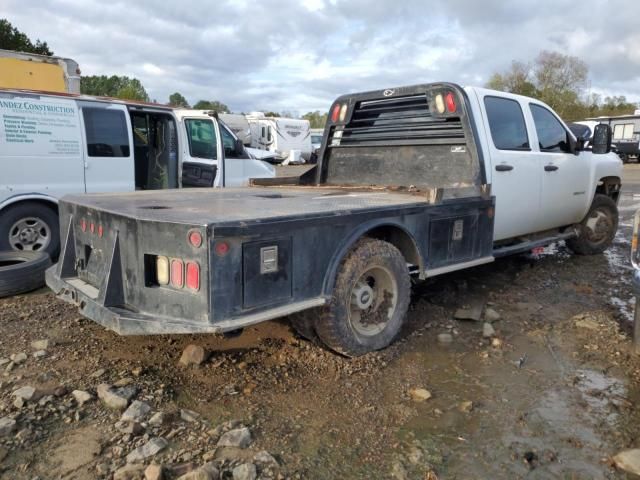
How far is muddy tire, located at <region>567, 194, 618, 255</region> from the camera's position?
22.7 feet

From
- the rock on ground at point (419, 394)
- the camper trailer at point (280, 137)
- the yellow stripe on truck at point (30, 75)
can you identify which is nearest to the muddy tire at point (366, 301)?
the rock on ground at point (419, 394)

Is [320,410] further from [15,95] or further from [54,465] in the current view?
[15,95]

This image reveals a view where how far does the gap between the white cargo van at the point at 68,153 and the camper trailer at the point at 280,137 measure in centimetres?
2091

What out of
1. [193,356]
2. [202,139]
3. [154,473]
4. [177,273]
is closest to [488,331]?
[193,356]

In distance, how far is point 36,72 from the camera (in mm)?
9617

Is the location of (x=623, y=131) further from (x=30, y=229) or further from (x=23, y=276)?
(x=23, y=276)

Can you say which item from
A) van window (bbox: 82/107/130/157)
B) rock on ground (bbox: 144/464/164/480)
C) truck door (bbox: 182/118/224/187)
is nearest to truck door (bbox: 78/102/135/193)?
van window (bbox: 82/107/130/157)

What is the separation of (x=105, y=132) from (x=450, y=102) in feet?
14.5

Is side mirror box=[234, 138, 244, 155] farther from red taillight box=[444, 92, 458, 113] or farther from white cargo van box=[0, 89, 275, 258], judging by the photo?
red taillight box=[444, 92, 458, 113]

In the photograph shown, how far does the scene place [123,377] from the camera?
11.3 feet

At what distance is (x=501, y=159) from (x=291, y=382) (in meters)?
3.00

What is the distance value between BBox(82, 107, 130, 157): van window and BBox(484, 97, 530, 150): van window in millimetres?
4619

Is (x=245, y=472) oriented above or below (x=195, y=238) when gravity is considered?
below

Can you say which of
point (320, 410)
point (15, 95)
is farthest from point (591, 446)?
point (15, 95)
